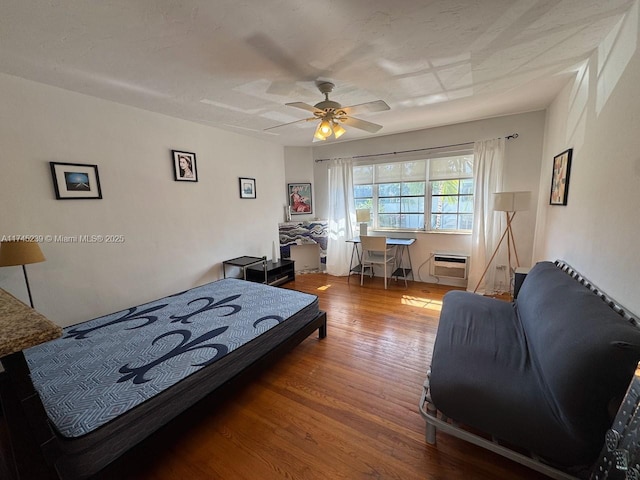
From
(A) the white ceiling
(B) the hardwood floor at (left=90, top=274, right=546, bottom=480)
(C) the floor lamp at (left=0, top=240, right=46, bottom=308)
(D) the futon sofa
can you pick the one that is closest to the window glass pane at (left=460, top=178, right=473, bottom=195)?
(A) the white ceiling

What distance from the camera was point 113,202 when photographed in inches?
101

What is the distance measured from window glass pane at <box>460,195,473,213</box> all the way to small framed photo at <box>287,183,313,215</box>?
8.46ft

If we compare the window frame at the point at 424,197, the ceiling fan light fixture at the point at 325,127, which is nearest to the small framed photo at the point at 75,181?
the ceiling fan light fixture at the point at 325,127

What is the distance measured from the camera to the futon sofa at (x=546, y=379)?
3.48ft

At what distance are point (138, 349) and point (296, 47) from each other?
2280 millimetres

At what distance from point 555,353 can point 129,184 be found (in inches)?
144

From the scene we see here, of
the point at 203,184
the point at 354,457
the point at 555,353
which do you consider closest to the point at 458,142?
the point at 555,353

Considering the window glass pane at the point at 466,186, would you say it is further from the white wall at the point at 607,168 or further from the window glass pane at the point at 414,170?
the white wall at the point at 607,168

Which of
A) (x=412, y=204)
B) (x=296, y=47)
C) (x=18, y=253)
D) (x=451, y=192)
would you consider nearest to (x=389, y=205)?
(x=412, y=204)

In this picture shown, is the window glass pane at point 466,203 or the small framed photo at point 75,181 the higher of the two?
the small framed photo at point 75,181

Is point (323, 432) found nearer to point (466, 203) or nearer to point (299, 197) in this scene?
point (466, 203)

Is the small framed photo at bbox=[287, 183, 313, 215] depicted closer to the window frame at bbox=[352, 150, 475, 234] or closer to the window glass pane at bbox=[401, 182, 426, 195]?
the window frame at bbox=[352, 150, 475, 234]

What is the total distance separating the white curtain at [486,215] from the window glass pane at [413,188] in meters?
0.76

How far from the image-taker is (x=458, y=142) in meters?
3.71
